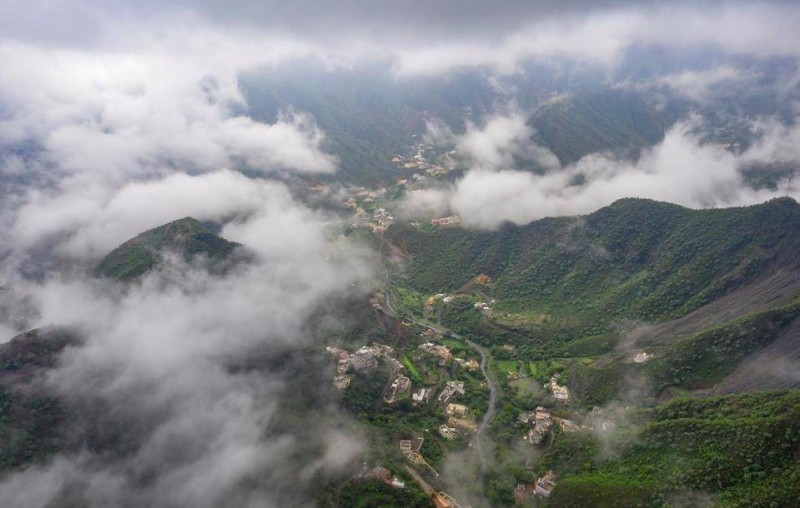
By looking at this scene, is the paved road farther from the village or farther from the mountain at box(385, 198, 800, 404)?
the mountain at box(385, 198, 800, 404)

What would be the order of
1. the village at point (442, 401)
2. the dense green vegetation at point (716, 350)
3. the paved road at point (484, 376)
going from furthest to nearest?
1. the dense green vegetation at point (716, 350)
2. the paved road at point (484, 376)
3. the village at point (442, 401)

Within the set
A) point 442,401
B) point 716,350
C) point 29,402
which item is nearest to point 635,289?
point 716,350

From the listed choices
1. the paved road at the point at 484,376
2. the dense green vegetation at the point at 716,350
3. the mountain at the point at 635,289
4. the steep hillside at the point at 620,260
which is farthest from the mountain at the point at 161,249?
the dense green vegetation at the point at 716,350

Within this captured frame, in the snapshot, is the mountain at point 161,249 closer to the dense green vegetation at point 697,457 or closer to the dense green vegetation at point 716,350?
the dense green vegetation at point 697,457

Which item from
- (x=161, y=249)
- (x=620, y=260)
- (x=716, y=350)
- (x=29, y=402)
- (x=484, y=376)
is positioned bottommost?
(x=484, y=376)

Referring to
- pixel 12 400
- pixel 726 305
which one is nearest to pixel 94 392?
pixel 12 400

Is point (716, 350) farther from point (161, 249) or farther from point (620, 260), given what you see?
point (161, 249)
